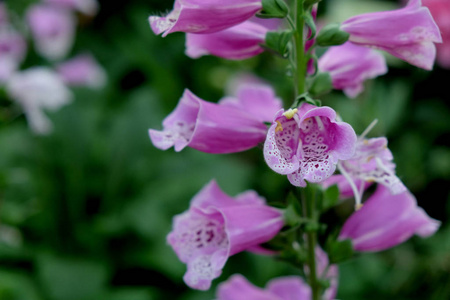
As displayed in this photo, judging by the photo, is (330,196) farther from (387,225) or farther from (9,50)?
(9,50)

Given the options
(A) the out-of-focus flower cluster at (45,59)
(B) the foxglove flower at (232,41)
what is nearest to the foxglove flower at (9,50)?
(A) the out-of-focus flower cluster at (45,59)

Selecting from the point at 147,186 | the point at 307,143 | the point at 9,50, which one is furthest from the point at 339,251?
the point at 9,50

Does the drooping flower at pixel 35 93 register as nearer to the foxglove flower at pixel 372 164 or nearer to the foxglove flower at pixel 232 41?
the foxglove flower at pixel 232 41

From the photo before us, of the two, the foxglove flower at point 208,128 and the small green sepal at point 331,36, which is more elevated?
the small green sepal at point 331,36

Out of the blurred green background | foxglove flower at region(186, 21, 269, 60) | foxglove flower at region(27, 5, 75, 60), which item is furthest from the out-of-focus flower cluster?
foxglove flower at region(186, 21, 269, 60)

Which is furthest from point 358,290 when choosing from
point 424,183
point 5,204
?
point 5,204

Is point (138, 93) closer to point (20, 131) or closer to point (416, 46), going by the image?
point (20, 131)
